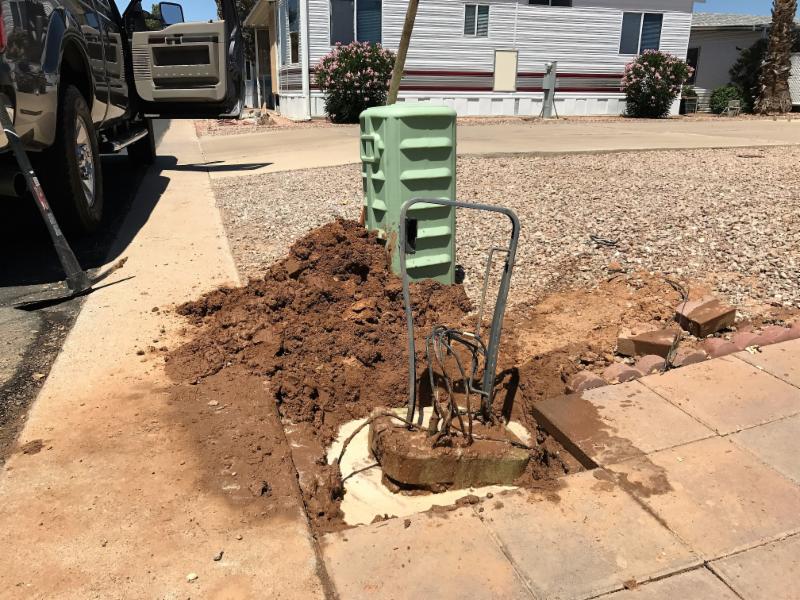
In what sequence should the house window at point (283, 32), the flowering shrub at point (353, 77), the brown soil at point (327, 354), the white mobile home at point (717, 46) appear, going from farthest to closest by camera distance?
1. the white mobile home at point (717, 46)
2. the house window at point (283, 32)
3. the flowering shrub at point (353, 77)
4. the brown soil at point (327, 354)

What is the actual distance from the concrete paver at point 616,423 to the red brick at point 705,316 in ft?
2.56

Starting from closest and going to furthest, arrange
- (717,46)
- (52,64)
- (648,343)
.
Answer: (648,343) < (52,64) < (717,46)

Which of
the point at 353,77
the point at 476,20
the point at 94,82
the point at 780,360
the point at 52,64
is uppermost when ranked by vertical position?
the point at 476,20

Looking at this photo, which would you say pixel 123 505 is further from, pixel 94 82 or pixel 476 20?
pixel 476 20

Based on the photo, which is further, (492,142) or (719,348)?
(492,142)

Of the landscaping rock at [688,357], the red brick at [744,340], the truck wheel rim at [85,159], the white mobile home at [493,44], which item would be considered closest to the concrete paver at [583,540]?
the landscaping rock at [688,357]

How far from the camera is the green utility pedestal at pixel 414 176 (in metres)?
3.89

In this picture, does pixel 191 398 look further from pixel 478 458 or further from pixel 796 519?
pixel 796 519

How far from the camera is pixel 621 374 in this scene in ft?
10.7

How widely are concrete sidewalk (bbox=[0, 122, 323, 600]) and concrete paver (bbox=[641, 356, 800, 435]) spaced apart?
1.84m

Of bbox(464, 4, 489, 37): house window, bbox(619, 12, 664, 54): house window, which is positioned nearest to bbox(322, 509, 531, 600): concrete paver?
bbox(464, 4, 489, 37): house window

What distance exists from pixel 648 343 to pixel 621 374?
0.32 m

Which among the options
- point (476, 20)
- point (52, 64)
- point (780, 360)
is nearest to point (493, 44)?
point (476, 20)

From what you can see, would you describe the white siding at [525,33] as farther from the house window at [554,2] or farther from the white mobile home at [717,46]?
the white mobile home at [717,46]
